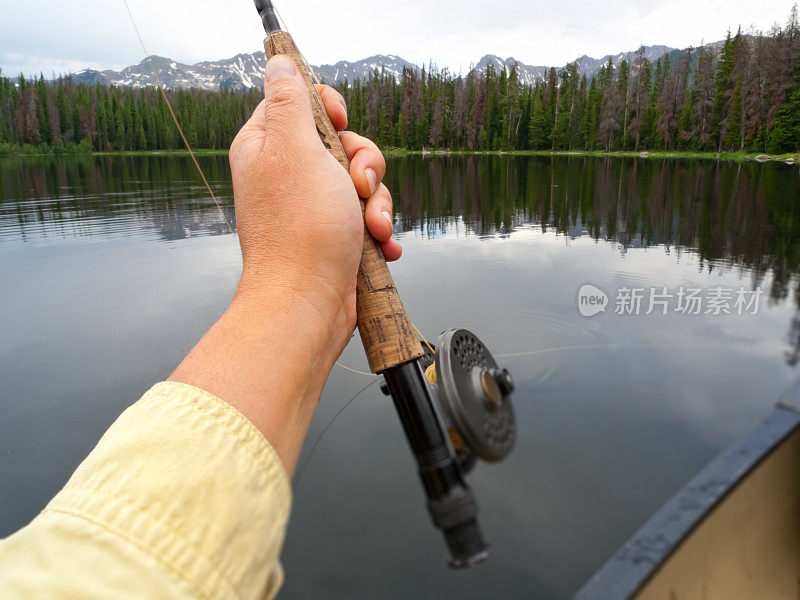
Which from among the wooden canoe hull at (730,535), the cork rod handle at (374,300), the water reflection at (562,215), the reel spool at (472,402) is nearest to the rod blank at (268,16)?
the cork rod handle at (374,300)

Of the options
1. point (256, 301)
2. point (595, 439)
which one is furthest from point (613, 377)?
point (256, 301)

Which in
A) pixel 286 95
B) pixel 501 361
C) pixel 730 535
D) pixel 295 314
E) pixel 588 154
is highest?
pixel 588 154

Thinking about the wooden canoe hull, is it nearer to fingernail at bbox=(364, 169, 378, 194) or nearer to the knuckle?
fingernail at bbox=(364, 169, 378, 194)

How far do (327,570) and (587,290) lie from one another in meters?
5.77

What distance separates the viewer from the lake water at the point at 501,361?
10.4 feet

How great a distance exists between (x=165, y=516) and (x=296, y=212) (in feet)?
2.98

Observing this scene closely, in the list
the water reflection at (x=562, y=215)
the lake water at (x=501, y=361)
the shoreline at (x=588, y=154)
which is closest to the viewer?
the lake water at (x=501, y=361)

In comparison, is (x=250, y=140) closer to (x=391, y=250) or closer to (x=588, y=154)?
(x=391, y=250)

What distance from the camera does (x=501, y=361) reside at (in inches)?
202

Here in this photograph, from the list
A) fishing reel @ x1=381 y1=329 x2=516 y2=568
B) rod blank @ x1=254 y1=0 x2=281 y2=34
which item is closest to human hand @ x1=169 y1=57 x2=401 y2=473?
rod blank @ x1=254 y1=0 x2=281 y2=34

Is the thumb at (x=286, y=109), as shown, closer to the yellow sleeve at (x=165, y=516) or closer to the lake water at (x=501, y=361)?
the yellow sleeve at (x=165, y=516)

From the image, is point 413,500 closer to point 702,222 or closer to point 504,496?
point 504,496

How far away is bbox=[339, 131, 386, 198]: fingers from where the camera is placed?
5.98 ft

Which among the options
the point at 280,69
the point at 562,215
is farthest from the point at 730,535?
the point at 562,215
